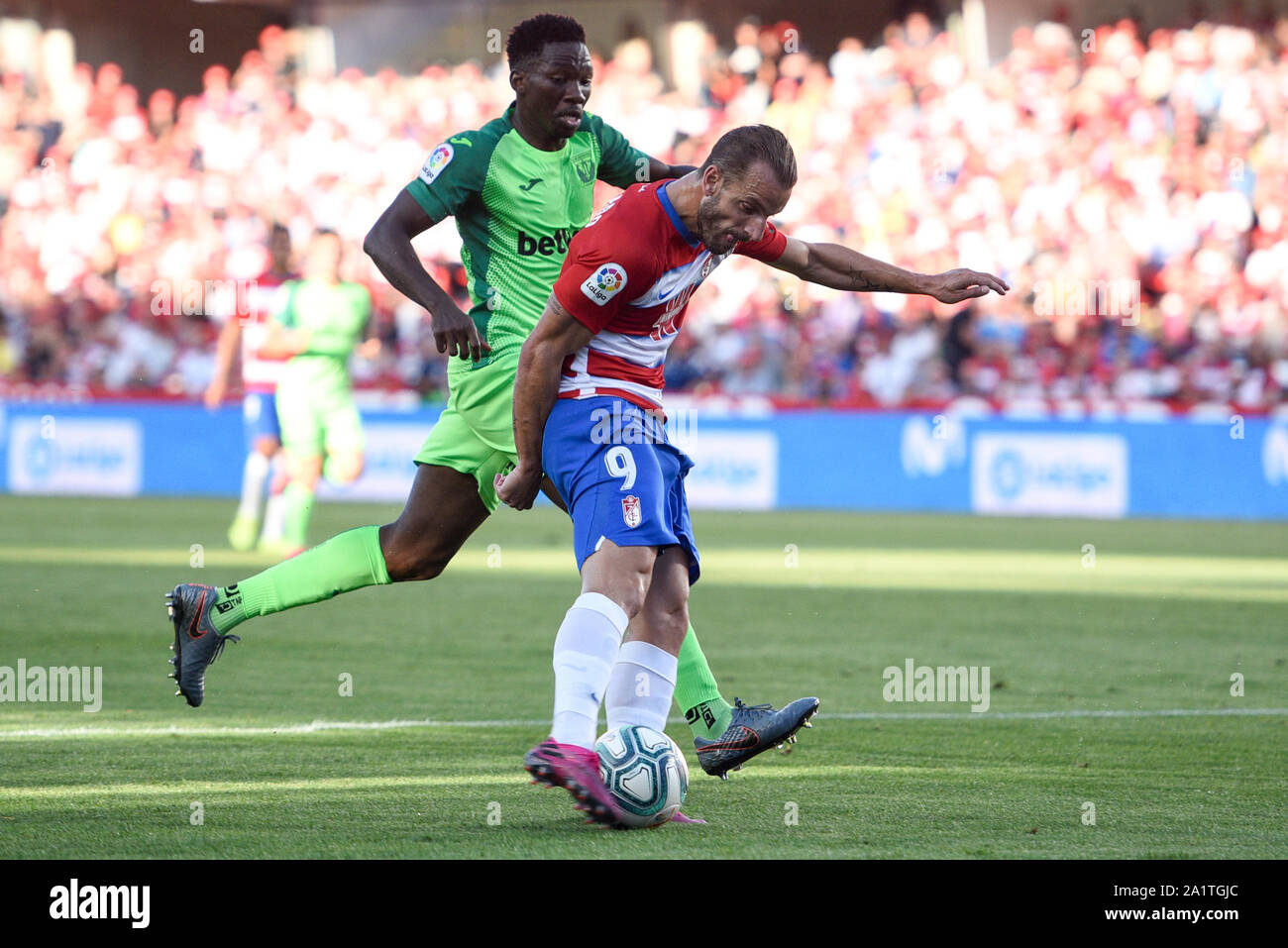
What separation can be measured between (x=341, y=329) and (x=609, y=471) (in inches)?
356

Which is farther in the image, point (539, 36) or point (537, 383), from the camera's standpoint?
point (539, 36)

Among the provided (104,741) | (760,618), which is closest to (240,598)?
(104,741)

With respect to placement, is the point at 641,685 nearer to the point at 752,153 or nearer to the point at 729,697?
the point at 752,153

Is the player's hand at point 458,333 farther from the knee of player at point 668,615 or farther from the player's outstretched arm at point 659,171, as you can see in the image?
the player's outstretched arm at point 659,171

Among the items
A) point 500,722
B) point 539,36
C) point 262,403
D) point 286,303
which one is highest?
point 286,303

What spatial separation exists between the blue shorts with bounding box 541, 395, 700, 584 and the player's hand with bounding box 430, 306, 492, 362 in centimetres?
44

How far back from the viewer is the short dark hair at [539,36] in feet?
19.0

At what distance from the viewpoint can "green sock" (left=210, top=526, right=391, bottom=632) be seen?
5.94m

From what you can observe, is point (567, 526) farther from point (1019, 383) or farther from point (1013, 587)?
point (1013, 587)

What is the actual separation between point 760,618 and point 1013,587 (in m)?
2.68

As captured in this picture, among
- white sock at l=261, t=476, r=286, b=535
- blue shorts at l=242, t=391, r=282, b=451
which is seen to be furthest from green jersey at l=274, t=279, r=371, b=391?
white sock at l=261, t=476, r=286, b=535

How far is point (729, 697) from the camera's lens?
745 cm

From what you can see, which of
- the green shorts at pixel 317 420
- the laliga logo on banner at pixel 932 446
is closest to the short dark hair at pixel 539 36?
the green shorts at pixel 317 420

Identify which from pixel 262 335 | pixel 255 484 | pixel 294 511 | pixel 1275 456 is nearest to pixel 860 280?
pixel 294 511
